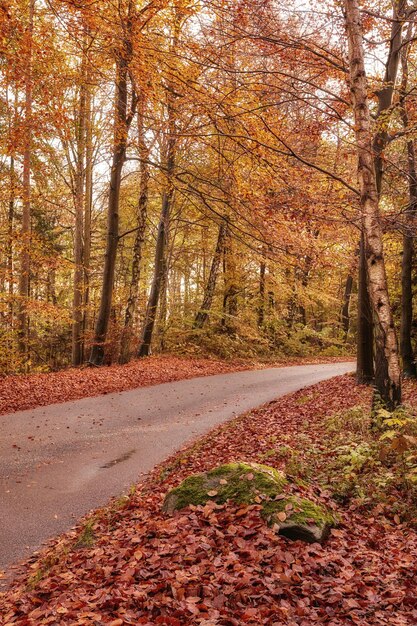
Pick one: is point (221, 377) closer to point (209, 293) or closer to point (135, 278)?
point (135, 278)

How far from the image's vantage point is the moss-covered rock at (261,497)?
4840 mm

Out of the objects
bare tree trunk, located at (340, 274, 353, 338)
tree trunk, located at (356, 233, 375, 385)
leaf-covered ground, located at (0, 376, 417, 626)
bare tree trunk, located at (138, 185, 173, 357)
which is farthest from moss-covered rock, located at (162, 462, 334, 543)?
bare tree trunk, located at (340, 274, 353, 338)

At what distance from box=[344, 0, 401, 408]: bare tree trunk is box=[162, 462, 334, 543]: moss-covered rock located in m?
3.55

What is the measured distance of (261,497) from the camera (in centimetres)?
522

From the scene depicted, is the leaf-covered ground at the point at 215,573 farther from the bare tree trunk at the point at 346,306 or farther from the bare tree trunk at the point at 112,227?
the bare tree trunk at the point at 346,306

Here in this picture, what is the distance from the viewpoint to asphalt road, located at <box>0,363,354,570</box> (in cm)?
618

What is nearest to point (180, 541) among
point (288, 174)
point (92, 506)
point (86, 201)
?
point (92, 506)

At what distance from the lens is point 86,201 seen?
21422mm

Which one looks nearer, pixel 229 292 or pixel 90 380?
pixel 90 380

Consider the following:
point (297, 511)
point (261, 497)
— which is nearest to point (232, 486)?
point (261, 497)

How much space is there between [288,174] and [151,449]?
6.41m

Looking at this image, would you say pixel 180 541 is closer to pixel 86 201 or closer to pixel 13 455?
pixel 13 455

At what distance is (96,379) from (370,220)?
9.53 metres

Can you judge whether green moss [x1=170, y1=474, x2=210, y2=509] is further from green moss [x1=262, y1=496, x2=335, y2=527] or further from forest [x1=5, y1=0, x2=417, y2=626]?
green moss [x1=262, y1=496, x2=335, y2=527]
